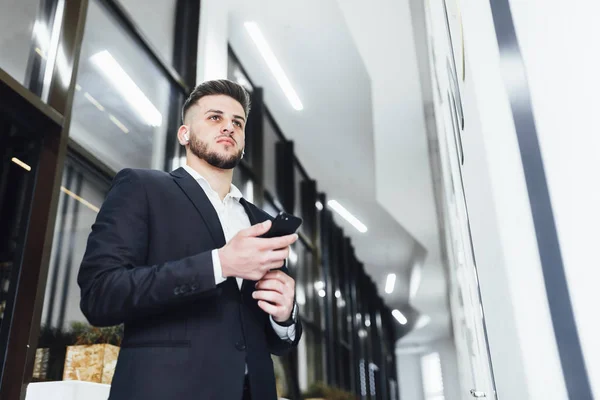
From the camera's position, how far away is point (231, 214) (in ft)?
4.27

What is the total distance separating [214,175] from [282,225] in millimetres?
361

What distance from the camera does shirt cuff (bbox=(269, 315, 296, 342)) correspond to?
3.85 feet

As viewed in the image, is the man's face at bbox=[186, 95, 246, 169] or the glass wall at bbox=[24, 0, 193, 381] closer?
the man's face at bbox=[186, 95, 246, 169]

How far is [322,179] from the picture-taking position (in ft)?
26.1

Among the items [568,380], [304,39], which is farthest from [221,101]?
[304,39]

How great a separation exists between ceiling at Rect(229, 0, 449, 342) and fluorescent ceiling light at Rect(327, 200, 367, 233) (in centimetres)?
12

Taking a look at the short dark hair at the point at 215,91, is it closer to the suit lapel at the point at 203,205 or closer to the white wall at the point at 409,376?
the suit lapel at the point at 203,205

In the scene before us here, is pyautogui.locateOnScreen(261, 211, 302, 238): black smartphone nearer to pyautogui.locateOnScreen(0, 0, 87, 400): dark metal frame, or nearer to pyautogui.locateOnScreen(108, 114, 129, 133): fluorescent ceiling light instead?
pyautogui.locateOnScreen(0, 0, 87, 400): dark metal frame

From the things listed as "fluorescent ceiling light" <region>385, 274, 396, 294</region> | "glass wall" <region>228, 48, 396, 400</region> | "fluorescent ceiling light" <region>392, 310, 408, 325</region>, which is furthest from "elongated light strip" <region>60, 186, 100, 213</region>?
"fluorescent ceiling light" <region>392, 310, 408, 325</region>

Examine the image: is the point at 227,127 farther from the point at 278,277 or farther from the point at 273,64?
the point at 273,64

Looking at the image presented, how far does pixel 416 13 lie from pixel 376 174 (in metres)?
2.85

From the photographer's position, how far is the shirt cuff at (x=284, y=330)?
1.17 metres

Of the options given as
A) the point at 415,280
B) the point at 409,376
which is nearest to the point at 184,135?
the point at 415,280

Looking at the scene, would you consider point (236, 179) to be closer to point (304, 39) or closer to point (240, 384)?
point (304, 39)
